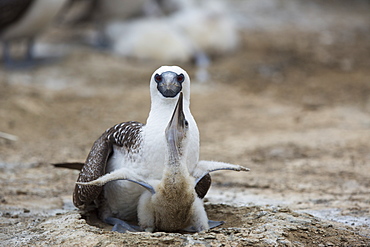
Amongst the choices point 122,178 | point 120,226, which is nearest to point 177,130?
point 122,178

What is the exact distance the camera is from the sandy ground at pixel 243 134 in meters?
3.79

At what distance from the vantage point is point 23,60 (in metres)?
10.3

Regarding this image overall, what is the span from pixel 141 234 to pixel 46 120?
474 centimetres

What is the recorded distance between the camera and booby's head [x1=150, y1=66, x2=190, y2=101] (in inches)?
155

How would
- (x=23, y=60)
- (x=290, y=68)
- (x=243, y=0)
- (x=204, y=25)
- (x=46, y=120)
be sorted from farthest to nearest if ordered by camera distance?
(x=243, y=0), (x=204, y=25), (x=290, y=68), (x=23, y=60), (x=46, y=120)

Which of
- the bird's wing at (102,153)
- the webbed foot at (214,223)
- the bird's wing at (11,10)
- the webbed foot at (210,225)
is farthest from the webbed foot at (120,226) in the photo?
the bird's wing at (11,10)

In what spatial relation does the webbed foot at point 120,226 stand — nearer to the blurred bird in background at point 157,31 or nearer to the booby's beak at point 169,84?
the booby's beak at point 169,84

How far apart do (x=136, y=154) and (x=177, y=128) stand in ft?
1.26

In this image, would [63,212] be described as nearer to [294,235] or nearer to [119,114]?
[294,235]

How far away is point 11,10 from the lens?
30.3ft

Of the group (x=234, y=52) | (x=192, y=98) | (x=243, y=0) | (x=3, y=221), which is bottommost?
(x=3, y=221)

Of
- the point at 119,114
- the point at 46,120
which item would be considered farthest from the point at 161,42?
the point at 46,120

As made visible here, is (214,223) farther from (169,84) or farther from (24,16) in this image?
(24,16)

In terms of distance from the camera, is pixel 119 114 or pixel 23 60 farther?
pixel 23 60
